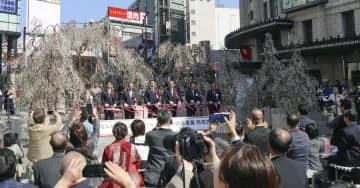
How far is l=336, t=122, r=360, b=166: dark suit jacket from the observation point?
16.6 feet

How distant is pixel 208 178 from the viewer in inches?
95.6

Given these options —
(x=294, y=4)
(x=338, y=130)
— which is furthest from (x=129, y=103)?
(x=294, y=4)

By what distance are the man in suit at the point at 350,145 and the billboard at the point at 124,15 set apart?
208 ft

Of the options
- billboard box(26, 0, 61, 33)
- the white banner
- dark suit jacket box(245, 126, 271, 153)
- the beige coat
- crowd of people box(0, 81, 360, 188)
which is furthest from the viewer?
billboard box(26, 0, 61, 33)

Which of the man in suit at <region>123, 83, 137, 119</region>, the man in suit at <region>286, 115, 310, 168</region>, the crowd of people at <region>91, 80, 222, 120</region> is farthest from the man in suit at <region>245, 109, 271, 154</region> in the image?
the man in suit at <region>123, 83, 137, 119</region>

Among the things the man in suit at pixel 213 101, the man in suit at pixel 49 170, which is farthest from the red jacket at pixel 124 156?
the man in suit at pixel 213 101

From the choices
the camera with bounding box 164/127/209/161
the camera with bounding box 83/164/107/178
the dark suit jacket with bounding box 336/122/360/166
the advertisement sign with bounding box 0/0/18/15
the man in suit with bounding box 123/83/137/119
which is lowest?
the dark suit jacket with bounding box 336/122/360/166

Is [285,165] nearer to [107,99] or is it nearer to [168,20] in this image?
[107,99]

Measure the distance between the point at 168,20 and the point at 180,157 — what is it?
2431 inches

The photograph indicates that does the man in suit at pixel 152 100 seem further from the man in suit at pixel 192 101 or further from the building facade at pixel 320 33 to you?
the building facade at pixel 320 33

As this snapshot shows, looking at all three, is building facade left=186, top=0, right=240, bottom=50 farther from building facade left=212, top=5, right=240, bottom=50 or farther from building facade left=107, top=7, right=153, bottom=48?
building facade left=107, top=7, right=153, bottom=48

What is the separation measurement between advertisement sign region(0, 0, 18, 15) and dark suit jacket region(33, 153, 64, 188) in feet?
150

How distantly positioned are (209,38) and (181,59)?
1364 inches

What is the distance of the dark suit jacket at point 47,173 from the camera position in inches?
132
